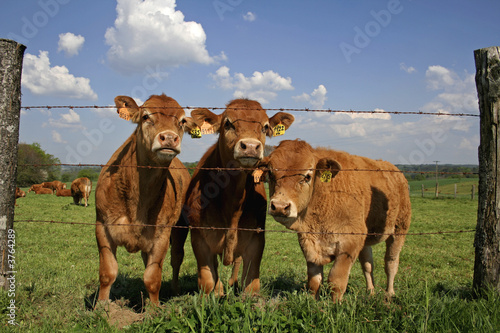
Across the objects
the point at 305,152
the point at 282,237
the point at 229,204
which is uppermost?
the point at 305,152

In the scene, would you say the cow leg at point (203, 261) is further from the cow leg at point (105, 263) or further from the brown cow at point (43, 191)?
the brown cow at point (43, 191)

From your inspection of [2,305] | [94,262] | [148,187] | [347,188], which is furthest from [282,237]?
[2,305]

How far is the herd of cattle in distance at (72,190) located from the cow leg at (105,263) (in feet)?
81.4

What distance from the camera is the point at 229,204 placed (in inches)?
195

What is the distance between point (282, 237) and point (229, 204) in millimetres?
9310

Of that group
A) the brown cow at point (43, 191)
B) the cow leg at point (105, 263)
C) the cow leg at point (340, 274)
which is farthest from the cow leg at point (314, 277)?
the brown cow at point (43, 191)

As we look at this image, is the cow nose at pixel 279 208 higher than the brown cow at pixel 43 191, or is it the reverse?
the cow nose at pixel 279 208

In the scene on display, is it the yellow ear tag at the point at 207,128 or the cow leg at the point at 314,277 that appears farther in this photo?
the yellow ear tag at the point at 207,128

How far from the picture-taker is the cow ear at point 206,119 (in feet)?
17.0

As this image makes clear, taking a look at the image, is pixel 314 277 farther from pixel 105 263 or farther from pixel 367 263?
pixel 105 263

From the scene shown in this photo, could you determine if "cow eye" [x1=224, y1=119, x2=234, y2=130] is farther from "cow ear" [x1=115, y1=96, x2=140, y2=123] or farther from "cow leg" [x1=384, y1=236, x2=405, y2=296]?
"cow leg" [x1=384, y1=236, x2=405, y2=296]

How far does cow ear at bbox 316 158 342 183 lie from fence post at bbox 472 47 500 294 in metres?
1.64

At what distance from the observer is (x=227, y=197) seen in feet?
16.4

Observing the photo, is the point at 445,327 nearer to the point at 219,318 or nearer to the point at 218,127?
the point at 219,318
